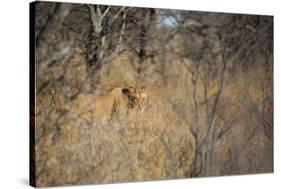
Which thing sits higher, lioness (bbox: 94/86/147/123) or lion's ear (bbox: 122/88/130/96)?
lion's ear (bbox: 122/88/130/96)

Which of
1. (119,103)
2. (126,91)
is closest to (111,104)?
(119,103)

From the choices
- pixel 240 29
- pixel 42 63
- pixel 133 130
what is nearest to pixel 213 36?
pixel 240 29

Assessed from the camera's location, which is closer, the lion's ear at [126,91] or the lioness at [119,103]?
the lioness at [119,103]

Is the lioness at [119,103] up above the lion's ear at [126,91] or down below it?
below

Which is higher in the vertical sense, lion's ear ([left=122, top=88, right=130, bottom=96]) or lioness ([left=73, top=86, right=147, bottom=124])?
lion's ear ([left=122, top=88, right=130, bottom=96])

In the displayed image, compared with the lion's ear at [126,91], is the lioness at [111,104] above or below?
below

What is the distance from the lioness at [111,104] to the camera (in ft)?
26.6

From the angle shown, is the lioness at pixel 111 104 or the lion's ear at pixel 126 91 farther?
the lion's ear at pixel 126 91

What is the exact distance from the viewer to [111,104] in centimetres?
823

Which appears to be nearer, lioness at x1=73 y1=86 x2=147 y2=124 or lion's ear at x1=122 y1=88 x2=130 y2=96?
lioness at x1=73 y1=86 x2=147 y2=124

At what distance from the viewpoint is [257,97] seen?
30.1 ft

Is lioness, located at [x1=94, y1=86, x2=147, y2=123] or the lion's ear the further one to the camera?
the lion's ear

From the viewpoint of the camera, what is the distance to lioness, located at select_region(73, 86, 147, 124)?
26.6 ft

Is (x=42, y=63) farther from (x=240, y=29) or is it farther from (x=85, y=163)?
(x=240, y=29)
